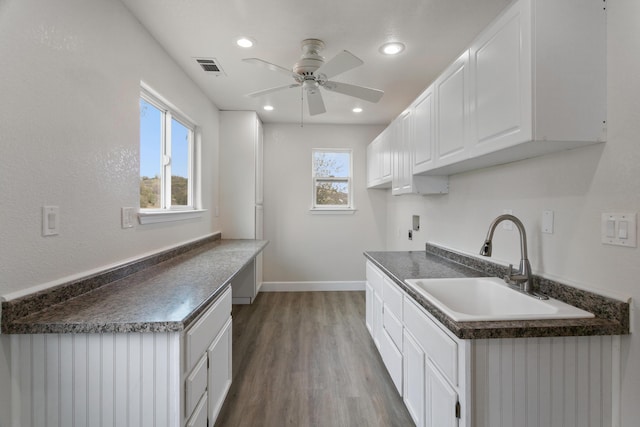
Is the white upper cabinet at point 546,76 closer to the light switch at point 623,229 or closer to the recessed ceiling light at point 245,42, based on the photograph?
the light switch at point 623,229

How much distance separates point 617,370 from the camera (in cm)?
113

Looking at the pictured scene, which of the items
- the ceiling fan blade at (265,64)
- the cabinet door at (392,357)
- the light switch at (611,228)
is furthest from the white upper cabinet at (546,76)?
the cabinet door at (392,357)

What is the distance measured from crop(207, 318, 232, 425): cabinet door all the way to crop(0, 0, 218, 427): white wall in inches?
29.5

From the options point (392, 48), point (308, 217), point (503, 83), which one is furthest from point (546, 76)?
point (308, 217)

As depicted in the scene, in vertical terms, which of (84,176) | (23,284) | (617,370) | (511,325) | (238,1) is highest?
(238,1)

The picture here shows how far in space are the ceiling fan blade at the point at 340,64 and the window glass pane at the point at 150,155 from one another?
1.35 m

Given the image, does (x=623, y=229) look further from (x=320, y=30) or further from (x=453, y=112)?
(x=320, y=30)

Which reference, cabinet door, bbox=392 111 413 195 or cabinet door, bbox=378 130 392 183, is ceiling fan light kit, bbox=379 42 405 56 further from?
cabinet door, bbox=378 130 392 183

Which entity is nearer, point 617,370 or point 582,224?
point 617,370

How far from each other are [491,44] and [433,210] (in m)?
1.66

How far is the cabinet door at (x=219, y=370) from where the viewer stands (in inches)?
59.6

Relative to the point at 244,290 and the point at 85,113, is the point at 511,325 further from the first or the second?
the point at 244,290

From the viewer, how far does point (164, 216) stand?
2.29 m

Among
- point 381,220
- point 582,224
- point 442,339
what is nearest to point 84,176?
point 442,339
